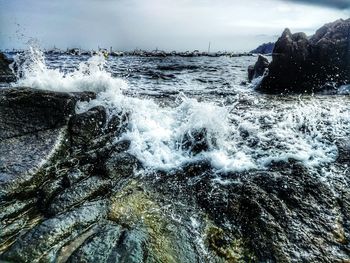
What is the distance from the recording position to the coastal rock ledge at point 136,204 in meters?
3.73

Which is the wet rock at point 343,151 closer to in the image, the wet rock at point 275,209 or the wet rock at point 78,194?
the wet rock at point 275,209

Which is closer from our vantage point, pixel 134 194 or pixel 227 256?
pixel 227 256

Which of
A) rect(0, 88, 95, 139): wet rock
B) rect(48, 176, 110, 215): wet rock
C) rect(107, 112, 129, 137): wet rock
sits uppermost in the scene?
rect(0, 88, 95, 139): wet rock

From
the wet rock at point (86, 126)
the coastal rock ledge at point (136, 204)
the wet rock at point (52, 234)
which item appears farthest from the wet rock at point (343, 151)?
the wet rock at point (86, 126)

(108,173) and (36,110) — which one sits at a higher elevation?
(36,110)

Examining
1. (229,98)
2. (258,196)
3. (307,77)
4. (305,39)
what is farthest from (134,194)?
(305,39)

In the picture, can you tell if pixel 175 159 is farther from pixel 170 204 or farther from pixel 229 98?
pixel 229 98

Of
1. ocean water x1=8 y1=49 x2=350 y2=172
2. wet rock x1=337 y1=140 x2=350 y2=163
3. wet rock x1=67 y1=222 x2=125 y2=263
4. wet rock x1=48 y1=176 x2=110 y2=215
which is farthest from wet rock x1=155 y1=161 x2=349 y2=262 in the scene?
wet rock x1=67 y1=222 x2=125 y2=263

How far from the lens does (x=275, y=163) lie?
235 inches

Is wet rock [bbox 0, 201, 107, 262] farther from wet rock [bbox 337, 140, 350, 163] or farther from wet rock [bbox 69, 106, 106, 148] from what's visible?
wet rock [bbox 337, 140, 350, 163]

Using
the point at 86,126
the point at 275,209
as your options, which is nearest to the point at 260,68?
the point at 86,126

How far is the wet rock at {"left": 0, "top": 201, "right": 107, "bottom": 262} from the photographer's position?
346cm

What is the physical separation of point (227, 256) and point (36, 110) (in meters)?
5.27

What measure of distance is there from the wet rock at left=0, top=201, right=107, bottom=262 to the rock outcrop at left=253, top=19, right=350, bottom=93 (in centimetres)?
1336
